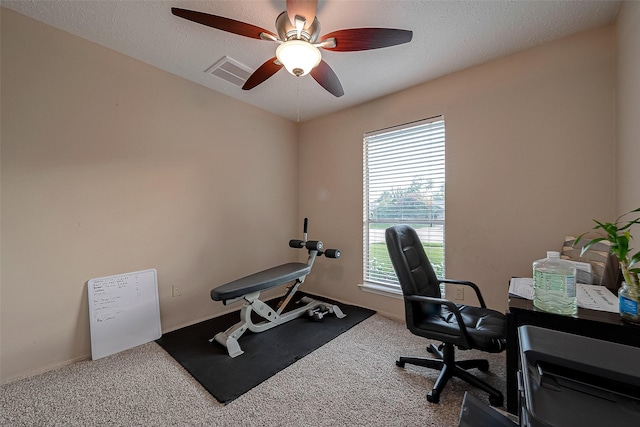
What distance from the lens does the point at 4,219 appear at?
1.65 metres

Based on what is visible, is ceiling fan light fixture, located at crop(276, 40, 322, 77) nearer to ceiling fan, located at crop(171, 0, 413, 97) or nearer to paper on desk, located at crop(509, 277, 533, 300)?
ceiling fan, located at crop(171, 0, 413, 97)

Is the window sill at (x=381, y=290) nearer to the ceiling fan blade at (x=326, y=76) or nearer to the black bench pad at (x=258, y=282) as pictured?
the black bench pad at (x=258, y=282)

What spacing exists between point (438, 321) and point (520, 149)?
1564mm

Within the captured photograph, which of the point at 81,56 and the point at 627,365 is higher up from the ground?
the point at 81,56

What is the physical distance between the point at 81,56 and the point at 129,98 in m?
0.37

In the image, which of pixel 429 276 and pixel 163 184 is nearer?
pixel 429 276

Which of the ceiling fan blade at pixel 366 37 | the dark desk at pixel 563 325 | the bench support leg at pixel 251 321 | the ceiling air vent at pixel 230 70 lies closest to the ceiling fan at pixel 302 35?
the ceiling fan blade at pixel 366 37

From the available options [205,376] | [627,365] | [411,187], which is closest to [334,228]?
[411,187]

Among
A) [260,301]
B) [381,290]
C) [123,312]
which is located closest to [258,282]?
[260,301]

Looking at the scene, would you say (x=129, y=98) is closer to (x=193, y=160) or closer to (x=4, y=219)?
(x=193, y=160)

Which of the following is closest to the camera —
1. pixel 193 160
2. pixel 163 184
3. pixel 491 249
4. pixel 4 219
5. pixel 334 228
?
pixel 4 219

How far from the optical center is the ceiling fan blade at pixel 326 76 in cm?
172

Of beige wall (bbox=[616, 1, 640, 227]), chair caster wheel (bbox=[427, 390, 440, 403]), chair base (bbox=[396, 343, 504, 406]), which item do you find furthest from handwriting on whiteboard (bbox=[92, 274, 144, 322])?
beige wall (bbox=[616, 1, 640, 227])

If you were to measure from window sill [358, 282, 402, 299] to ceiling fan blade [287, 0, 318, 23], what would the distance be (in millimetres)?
2518
